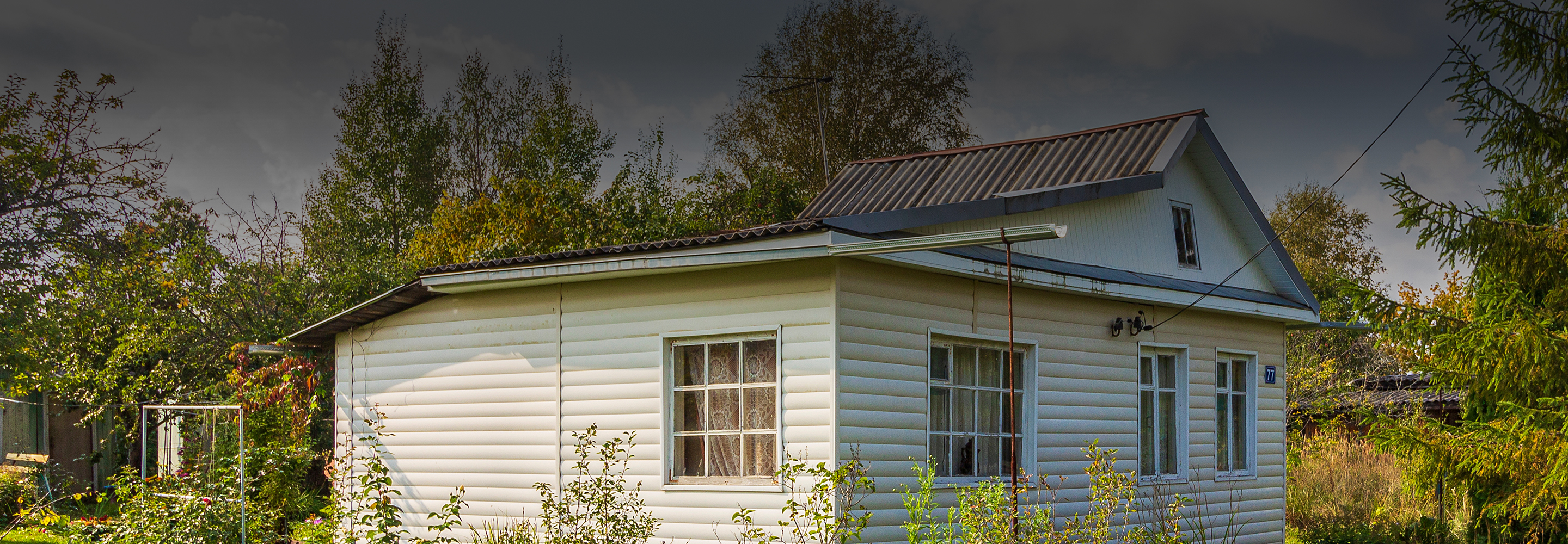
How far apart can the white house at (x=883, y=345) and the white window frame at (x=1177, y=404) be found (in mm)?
27

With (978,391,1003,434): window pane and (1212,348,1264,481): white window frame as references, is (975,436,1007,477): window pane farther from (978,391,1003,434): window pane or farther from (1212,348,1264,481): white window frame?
(1212,348,1264,481): white window frame

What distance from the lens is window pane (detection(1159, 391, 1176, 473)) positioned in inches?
417

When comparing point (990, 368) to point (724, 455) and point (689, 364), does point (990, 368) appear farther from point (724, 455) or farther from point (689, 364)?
point (689, 364)

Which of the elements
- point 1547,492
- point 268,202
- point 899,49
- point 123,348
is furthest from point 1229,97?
point 123,348

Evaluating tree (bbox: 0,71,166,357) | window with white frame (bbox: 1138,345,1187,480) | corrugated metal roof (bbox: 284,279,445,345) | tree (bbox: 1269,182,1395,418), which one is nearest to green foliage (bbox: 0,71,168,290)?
tree (bbox: 0,71,166,357)

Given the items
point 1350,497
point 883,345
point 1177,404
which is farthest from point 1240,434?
point 883,345

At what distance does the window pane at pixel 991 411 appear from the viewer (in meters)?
8.98

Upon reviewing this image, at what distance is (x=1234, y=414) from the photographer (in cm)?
1159

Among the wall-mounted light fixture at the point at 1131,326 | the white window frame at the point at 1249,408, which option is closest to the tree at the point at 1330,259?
the white window frame at the point at 1249,408

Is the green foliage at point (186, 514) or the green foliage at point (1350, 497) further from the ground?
the green foliage at point (186, 514)

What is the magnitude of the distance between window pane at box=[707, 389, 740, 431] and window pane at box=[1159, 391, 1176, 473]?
4515 millimetres

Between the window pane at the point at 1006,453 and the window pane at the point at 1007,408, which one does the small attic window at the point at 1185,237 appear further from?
the window pane at the point at 1006,453

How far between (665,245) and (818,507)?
6.85ft

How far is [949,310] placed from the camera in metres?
8.61
